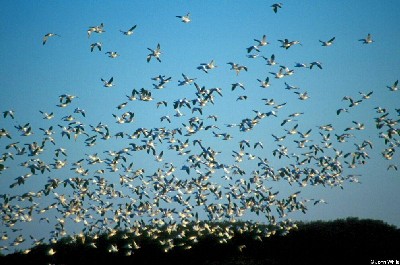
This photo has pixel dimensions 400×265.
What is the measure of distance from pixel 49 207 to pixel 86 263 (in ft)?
25.6

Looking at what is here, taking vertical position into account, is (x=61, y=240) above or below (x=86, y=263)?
above

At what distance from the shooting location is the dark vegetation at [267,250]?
24203 mm

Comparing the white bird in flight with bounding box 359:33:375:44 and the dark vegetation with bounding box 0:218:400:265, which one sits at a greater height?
the white bird in flight with bounding box 359:33:375:44

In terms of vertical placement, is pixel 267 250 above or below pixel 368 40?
below

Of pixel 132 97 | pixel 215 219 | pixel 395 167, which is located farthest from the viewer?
pixel 215 219

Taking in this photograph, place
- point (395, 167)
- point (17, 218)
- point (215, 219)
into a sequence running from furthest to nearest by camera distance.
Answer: point (215, 219) → point (395, 167) → point (17, 218)

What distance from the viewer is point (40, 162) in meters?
26.1

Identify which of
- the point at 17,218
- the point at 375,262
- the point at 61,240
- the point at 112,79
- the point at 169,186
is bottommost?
the point at 375,262

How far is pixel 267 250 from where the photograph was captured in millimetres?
28422

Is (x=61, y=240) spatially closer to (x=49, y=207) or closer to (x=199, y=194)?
(x=49, y=207)

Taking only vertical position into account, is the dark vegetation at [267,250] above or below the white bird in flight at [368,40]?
below

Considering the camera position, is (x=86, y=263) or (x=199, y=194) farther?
(x=199, y=194)

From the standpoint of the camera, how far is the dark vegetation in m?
A: 24.2

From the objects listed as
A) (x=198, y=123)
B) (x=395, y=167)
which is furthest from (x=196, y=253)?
(x=395, y=167)
